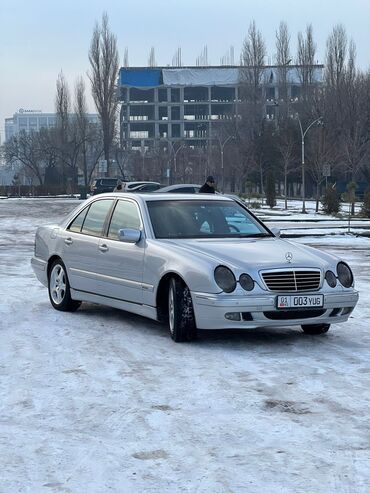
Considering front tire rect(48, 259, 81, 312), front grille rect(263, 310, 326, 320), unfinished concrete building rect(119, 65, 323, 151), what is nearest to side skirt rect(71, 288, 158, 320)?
front tire rect(48, 259, 81, 312)

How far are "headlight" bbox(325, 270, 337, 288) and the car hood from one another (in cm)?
7

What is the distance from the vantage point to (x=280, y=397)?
242 inches

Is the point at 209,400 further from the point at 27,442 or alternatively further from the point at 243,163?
the point at 243,163

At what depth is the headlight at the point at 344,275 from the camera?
841 centimetres

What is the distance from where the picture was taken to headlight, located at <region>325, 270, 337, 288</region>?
27.1ft

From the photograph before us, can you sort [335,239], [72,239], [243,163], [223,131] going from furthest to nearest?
1. [223,131]
2. [243,163]
3. [335,239]
4. [72,239]

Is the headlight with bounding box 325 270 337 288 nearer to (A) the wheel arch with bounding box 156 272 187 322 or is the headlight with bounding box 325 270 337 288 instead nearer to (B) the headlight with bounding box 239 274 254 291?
(B) the headlight with bounding box 239 274 254 291

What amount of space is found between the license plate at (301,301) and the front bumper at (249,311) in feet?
0.15

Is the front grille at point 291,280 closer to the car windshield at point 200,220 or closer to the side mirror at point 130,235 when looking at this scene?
the car windshield at point 200,220

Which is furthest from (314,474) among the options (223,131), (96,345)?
(223,131)

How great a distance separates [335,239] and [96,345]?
56.8ft

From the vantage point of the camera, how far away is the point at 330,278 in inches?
326

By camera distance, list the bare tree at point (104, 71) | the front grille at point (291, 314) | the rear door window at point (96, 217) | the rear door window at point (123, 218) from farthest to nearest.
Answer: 1. the bare tree at point (104, 71)
2. the rear door window at point (96, 217)
3. the rear door window at point (123, 218)
4. the front grille at point (291, 314)

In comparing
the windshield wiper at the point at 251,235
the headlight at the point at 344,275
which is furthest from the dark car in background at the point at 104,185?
the headlight at the point at 344,275
